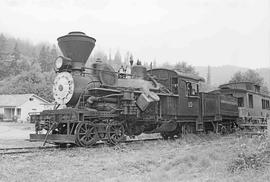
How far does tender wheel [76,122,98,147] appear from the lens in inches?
378

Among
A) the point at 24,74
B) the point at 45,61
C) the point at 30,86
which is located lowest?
the point at 30,86

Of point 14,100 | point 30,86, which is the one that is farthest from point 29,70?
point 14,100

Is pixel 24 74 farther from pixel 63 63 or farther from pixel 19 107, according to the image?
pixel 63 63

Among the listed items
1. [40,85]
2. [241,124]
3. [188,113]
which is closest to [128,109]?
[188,113]

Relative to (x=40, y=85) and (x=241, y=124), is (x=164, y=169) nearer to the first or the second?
(x=241, y=124)

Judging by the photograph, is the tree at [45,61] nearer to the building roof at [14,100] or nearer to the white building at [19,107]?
the building roof at [14,100]

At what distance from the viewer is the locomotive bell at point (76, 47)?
1051cm

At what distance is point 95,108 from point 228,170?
6237mm

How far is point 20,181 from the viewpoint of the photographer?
5.13 m

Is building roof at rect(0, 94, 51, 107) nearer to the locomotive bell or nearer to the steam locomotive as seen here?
the steam locomotive

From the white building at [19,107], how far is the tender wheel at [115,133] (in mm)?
32828

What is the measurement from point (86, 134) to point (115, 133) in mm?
1209

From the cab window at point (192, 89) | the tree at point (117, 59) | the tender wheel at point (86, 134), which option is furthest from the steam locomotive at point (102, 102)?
the tree at point (117, 59)

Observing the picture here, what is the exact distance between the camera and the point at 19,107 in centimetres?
4241
